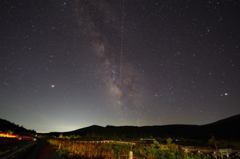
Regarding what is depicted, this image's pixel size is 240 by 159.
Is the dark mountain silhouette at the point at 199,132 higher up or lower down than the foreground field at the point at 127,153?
higher up

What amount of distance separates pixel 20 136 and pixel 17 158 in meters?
24.7

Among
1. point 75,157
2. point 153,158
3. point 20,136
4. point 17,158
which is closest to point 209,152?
point 153,158

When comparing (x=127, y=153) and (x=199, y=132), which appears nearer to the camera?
(x=127, y=153)

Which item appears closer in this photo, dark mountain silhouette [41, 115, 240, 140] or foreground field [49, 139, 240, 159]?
foreground field [49, 139, 240, 159]

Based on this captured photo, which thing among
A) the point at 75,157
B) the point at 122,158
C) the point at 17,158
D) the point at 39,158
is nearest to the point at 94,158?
the point at 75,157

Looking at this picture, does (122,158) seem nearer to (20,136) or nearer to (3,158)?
(3,158)

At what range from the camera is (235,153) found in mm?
13008

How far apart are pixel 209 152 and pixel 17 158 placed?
15.7 metres

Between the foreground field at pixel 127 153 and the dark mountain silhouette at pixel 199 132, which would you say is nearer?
the foreground field at pixel 127 153

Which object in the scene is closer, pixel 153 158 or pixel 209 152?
pixel 153 158

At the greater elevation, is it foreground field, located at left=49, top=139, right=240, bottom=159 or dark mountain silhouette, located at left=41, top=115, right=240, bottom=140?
dark mountain silhouette, located at left=41, top=115, right=240, bottom=140

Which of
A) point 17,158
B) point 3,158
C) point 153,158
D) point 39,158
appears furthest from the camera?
point 153,158

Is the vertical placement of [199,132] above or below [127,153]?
above

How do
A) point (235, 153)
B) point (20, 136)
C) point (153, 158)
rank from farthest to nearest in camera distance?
point (20, 136) < point (235, 153) < point (153, 158)
